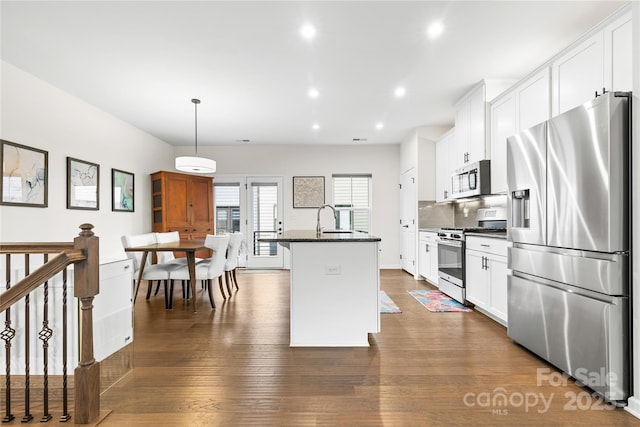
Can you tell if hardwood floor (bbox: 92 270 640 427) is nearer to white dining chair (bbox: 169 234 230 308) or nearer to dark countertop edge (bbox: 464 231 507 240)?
white dining chair (bbox: 169 234 230 308)

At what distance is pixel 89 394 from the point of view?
1649mm

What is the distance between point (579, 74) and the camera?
230cm

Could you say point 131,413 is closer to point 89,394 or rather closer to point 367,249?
point 89,394

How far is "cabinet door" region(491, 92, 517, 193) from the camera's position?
3.18m

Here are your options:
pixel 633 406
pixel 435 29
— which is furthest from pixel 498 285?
pixel 435 29

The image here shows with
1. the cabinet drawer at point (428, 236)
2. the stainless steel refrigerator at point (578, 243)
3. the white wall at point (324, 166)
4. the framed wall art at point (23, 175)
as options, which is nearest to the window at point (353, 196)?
the white wall at point (324, 166)

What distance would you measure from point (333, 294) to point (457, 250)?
2044mm

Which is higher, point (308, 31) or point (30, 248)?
point (308, 31)

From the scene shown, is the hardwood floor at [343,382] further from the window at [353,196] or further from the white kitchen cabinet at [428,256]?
the window at [353,196]

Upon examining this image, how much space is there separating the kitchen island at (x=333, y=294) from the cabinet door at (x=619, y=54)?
1.99 m

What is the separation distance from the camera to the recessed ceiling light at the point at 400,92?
379cm

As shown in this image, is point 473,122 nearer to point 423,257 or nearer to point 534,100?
point 534,100

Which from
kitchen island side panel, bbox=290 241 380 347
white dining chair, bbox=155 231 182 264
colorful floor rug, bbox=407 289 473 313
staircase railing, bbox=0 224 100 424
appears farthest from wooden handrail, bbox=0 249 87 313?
colorful floor rug, bbox=407 289 473 313

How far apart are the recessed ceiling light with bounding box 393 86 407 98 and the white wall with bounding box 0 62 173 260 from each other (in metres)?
4.23
